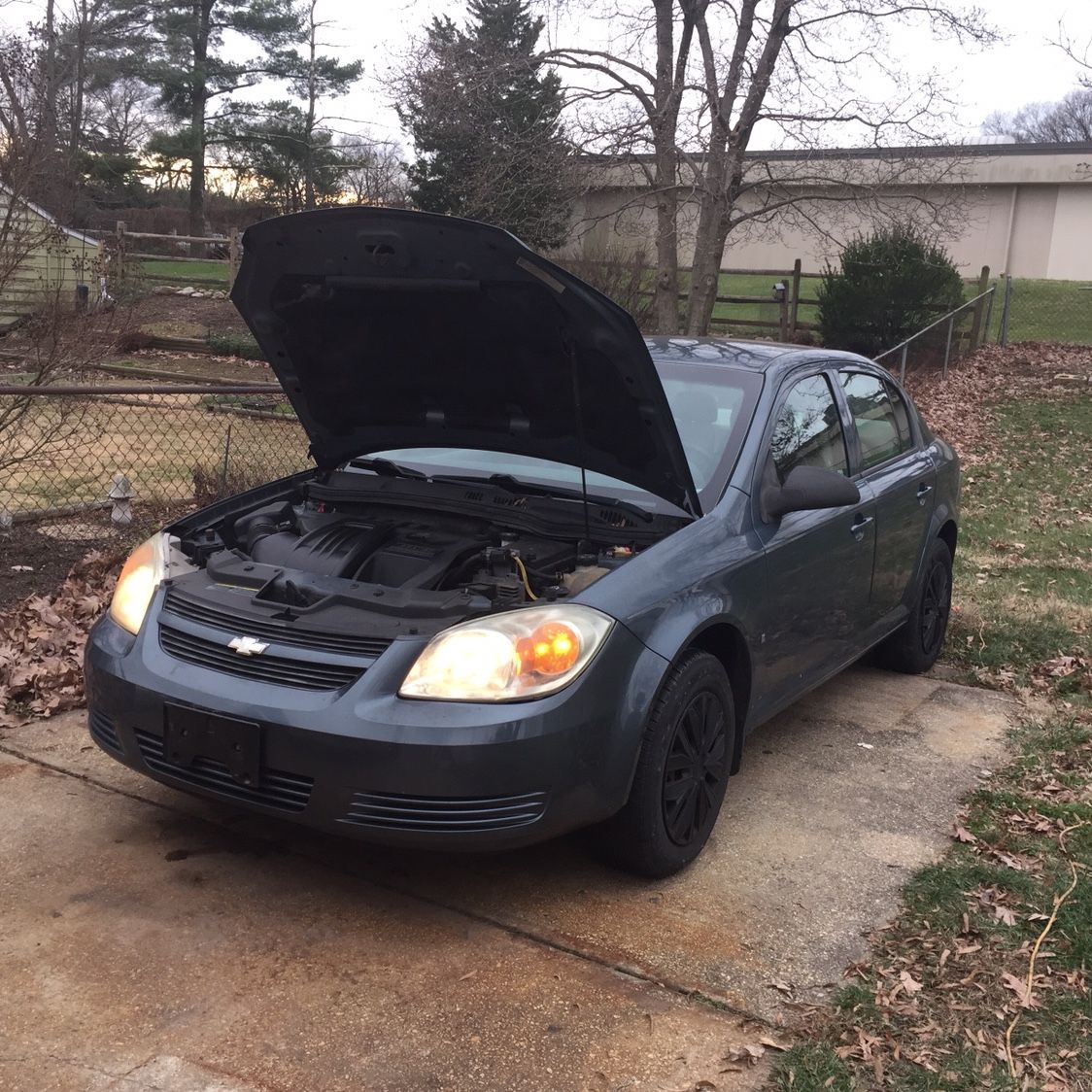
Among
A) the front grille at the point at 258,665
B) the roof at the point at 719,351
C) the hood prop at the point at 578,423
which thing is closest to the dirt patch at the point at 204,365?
the roof at the point at 719,351

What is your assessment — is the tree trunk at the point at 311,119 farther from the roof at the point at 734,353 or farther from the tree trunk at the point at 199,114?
the roof at the point at 734,353

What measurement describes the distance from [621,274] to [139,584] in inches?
613

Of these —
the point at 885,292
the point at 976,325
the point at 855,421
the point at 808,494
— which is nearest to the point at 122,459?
the point at 855,421

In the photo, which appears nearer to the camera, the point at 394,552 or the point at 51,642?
the point at 394,552

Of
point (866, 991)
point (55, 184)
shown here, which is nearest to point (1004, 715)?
point (866, 991)

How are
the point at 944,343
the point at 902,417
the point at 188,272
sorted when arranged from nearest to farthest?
the point at 902,417, the point at 944,343, the point at 188,272

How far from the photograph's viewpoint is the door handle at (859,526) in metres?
4.60

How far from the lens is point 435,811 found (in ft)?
9.80

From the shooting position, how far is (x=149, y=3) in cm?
3597

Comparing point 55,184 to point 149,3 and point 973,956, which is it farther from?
point 149,3

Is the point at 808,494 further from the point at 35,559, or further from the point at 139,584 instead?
the point at 35,559

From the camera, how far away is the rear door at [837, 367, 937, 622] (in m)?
4.95

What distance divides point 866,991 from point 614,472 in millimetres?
1758

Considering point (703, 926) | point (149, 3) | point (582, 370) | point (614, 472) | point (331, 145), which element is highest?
point (149, 3)
